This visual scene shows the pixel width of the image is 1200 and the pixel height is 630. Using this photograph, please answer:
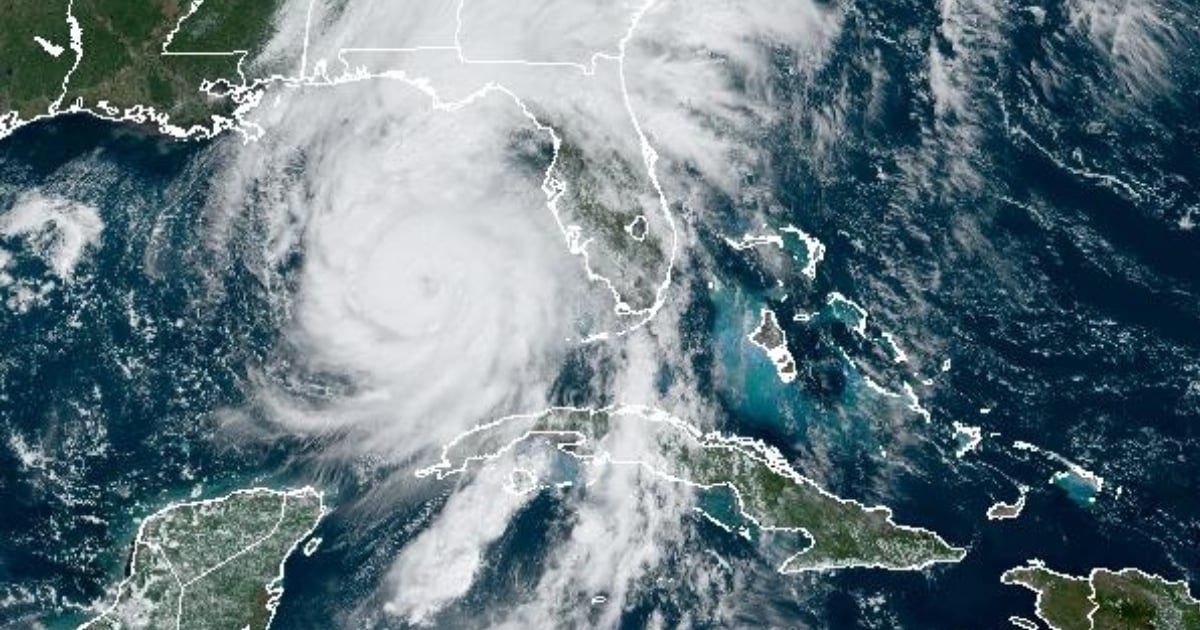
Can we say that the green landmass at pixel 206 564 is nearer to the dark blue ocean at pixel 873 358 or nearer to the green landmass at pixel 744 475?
the dark blue ocean at pixel 873 358

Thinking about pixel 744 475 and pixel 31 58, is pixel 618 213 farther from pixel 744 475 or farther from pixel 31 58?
pixel 31 58

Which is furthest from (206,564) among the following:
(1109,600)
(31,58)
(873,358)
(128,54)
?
(1109,600)

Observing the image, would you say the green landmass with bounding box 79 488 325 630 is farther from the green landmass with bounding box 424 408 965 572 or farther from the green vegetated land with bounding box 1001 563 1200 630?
the green vegetated land with bounding box 1001 563 1200 630

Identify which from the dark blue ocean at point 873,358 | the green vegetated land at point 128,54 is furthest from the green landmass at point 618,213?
the green vegetated land at point 128,54

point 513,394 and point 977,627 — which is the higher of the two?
point 513,394

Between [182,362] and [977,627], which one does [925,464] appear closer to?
[977,627]

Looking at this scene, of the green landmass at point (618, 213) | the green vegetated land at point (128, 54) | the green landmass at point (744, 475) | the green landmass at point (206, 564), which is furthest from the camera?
the green vegetated land at point (128, 54)

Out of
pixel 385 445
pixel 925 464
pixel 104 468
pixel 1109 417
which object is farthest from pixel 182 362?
pixel 1109 417
